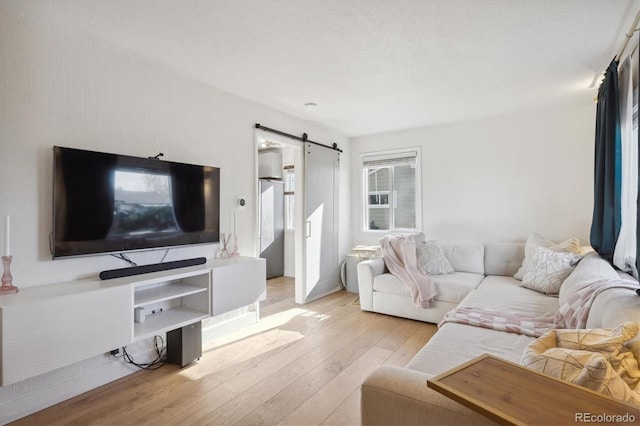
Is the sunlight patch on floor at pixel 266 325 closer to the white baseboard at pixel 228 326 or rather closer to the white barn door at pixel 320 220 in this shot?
the white baseboard at pixel 228 326

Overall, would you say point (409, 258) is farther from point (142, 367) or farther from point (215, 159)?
point (142, 367)

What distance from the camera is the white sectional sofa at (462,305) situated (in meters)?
1.05

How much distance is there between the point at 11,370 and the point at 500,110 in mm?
4795

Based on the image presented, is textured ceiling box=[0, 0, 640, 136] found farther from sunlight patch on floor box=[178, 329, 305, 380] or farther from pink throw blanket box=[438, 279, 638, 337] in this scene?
sunlight patch on floor box=[178, 329, 305, 380]

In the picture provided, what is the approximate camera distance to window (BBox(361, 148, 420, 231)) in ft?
15.5

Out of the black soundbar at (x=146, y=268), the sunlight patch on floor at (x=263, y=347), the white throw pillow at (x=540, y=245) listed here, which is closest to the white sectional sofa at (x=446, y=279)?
the white throw pillow at (x=540, y=245)

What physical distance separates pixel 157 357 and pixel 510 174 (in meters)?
4.30

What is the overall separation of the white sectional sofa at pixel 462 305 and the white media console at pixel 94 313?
1.59 m

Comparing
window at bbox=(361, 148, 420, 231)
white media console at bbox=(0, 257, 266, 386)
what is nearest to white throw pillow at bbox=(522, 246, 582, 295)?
window at bbox=(361, 148, 420, 231)

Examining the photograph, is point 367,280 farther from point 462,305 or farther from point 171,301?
point 171,301

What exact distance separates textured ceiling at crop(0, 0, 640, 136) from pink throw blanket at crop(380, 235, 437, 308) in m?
1.63

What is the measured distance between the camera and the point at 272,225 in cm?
579

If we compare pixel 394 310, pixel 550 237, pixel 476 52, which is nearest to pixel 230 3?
pixel 476 52

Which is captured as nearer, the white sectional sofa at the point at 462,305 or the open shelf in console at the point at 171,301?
the white sectional sofa at the point at 462,305
